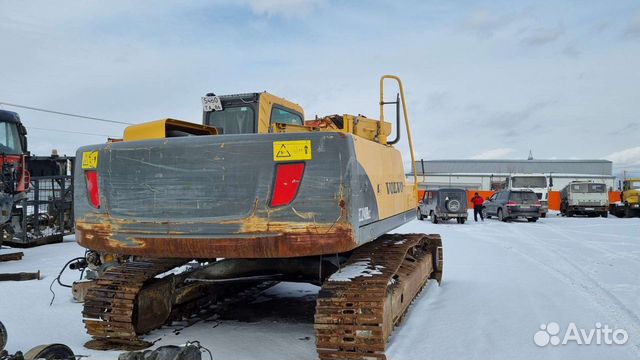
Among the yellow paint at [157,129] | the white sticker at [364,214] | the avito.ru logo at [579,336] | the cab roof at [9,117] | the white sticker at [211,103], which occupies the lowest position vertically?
the avito.ru logo at [579,336]

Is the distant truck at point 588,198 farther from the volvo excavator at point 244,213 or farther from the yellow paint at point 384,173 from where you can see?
the volvo excavator at point 244,213

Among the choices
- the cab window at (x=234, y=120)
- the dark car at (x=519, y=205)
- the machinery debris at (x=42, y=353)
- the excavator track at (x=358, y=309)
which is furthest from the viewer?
the dark car at (x=519, y=205)

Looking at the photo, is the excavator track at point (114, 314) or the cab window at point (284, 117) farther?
the cab window at point (284, 117)

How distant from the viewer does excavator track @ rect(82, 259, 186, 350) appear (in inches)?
173

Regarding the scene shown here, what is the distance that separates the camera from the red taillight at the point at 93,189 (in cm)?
411

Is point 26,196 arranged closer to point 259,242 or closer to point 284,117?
point 284,117

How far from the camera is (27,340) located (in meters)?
4.55

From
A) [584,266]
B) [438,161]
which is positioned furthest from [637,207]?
[438,161]

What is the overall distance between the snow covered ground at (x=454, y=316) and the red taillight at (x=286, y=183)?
1.44m

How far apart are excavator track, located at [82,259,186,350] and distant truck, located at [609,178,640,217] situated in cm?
2812

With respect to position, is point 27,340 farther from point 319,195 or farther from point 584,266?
point 584,266

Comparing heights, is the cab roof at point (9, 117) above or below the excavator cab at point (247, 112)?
above

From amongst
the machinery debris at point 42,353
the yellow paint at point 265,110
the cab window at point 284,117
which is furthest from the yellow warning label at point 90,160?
the cab window at point 284,117

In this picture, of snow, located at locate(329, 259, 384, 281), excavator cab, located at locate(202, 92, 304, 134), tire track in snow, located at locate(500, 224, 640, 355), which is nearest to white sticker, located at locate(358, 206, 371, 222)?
snow, located at locate(329, 259, 384, 281)
